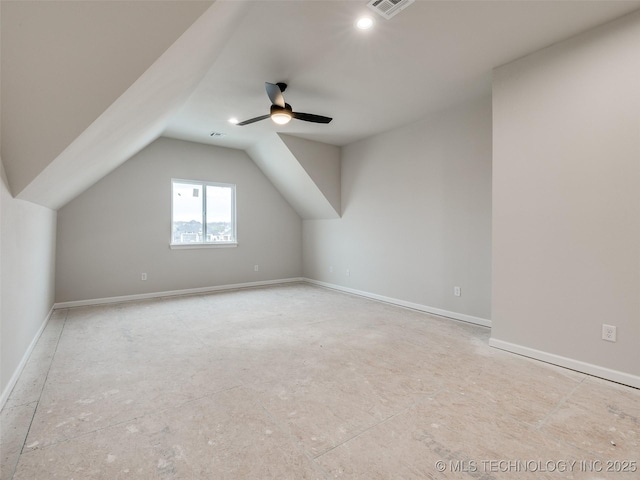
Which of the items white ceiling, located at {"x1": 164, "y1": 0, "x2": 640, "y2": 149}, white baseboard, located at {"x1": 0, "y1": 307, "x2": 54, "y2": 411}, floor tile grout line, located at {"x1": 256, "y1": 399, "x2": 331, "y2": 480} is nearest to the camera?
floor tile grout line, located at {"x1": 256, "y1": 399, "x2": 331, "y2": 480}

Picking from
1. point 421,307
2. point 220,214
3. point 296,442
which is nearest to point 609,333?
point 421,307

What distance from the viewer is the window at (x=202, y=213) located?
219 inches

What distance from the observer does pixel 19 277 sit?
2.42m

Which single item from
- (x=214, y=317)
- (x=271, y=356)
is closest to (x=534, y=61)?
(x=271, y=356)

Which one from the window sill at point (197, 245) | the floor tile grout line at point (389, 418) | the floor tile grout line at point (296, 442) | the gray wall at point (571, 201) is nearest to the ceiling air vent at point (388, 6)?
the gray wall at point (571, 201)

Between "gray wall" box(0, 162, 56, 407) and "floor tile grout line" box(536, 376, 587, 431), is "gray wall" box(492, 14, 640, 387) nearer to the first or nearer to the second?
"floor tile grout line" box(536, 376, 587, 431)

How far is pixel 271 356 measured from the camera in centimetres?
277

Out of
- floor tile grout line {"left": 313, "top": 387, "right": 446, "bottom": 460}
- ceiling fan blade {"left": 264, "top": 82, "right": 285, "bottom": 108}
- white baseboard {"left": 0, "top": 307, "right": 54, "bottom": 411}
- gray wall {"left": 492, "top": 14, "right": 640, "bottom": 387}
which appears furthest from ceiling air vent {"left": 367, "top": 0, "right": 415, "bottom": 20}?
white baseboard {"left": 0, "top": 307, "right": 54, "bottom": 411}

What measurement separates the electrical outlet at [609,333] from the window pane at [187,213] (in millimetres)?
5636

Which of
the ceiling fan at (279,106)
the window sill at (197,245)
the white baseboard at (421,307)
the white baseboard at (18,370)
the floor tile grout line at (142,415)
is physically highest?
the ceiling fan at (279,106)

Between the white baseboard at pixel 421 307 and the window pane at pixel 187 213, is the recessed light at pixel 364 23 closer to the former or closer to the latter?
the white baseboard at pixel 421 307

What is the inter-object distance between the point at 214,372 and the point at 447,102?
153 inches

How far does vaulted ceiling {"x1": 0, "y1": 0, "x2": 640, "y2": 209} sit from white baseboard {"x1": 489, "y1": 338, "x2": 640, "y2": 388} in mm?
2607

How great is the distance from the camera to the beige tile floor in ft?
4.84
